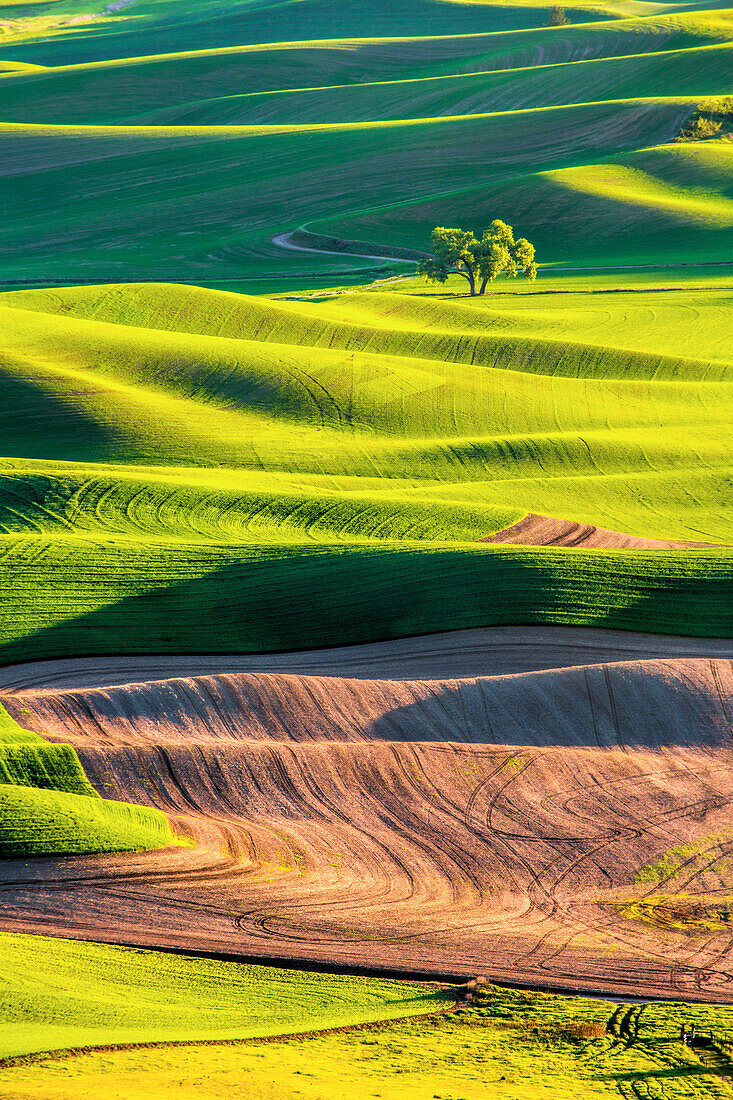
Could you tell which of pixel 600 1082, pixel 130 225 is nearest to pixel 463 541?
pixel 600 1082

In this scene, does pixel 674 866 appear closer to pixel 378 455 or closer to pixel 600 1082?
pixel 600 1082

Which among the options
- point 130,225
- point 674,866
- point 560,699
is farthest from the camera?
point 130,225

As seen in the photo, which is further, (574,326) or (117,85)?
(117,85)

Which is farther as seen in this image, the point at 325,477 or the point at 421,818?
the point at 325,477

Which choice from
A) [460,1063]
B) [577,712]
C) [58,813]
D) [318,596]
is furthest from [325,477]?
[460,1063]

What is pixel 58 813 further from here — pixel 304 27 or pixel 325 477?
pixel 304 27

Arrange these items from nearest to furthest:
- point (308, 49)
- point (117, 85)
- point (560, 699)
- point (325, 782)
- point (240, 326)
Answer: point (325, 782)
point (560, 699)
point (240, 326)
point (117, 85)
point (308, 49)

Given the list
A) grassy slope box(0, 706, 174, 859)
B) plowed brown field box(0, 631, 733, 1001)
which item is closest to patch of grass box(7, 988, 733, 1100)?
plowed brown field box(0, 631, 733, 1001)
